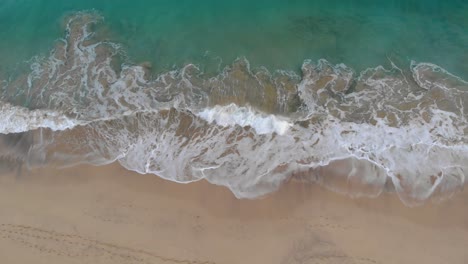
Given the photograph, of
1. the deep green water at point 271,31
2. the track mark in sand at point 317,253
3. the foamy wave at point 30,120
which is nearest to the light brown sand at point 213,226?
the track mark in sand at point 317,253

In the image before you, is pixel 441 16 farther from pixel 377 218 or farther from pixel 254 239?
pixel 254 239

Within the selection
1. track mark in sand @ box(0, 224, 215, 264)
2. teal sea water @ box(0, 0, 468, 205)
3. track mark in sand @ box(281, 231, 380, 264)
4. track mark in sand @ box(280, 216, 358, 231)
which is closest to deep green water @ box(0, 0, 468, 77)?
teal sea water @ box(0, 0, 468, 205)

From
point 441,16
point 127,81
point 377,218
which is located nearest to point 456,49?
point 441,16

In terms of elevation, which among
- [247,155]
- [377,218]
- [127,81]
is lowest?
[377,218]

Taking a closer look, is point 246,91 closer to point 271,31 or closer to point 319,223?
point 271,31

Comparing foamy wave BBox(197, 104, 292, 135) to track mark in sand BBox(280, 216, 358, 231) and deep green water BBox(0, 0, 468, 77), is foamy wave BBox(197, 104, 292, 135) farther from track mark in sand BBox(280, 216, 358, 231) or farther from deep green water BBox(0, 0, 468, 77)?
track mark in sand BBox(280, 216, 358, 231)

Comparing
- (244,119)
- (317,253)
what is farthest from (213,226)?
(244,119)

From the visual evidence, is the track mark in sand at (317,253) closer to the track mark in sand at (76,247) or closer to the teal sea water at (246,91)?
the teal sea water at (246,91)

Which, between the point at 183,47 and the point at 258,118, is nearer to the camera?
the point at 258,118
